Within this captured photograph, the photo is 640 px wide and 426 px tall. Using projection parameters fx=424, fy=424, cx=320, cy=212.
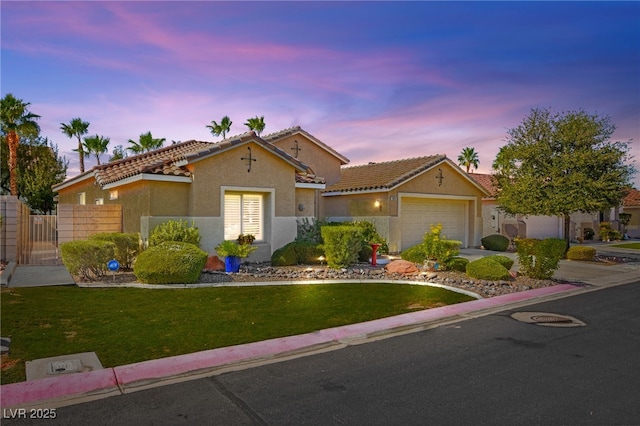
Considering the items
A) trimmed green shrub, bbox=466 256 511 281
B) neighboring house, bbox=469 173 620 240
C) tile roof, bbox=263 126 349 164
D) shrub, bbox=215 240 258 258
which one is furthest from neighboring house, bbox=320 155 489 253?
shrub, bbox=215 240 258 258

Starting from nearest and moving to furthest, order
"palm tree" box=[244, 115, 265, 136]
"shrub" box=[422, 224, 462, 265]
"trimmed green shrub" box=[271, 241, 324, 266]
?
"shrub" box=[422, 224, 462, 265]
"trimmed green shrub" box=[271, 241, 324, 266]
"palm tree" box=[244, 115, 265, 136]

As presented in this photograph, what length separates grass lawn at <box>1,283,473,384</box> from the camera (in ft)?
20.9

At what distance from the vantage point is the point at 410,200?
864 inches

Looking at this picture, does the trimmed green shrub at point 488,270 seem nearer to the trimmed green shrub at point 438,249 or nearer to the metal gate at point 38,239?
the trimmed green shrub at point 438,249

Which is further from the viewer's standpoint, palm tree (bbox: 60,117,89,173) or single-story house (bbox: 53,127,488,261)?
palm tree (bbox: 60,117,89,173)

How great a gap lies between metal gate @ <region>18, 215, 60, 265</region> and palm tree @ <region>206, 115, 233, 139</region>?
29727mm

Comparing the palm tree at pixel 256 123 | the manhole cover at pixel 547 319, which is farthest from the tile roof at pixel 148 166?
the palm tree at pixel 256 123

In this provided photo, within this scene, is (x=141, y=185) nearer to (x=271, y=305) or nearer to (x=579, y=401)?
(x=271, y=305)

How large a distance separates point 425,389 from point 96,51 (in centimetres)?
1145

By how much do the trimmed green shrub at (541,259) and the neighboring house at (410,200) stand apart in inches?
300

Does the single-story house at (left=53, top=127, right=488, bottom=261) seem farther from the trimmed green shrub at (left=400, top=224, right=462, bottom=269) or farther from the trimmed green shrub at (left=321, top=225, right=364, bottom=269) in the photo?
the trimmed green shrub at (left=400, top=224, right=462, bottom=269)

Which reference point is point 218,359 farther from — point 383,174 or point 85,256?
point 383,174

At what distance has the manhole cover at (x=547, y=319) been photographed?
324 inches

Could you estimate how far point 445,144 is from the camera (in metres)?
29.4
